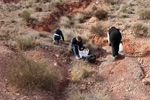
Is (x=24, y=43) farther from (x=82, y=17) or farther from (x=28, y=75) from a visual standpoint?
(x=82, y=17)

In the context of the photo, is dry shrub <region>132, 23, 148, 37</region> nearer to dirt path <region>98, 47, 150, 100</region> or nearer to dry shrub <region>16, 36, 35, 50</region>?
dirt path <region>98, 47, 150, 100</region>

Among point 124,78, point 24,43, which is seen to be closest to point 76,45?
point 24,43

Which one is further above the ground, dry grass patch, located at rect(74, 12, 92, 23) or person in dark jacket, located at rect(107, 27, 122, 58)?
dry grass patch, located at rect(74, 12, 92, 23)

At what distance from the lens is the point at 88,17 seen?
12.9 meters

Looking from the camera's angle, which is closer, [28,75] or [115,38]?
[28,75]

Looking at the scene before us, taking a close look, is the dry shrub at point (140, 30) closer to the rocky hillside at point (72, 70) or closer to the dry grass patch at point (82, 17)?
the rocky hillside at point (72, 70)

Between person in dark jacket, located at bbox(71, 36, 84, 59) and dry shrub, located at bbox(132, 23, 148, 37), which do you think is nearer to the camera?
person in dark jacket, located at bbox(71, 36, 84, 59)

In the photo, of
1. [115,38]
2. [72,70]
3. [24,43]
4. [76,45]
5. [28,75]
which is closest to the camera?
[28,75]

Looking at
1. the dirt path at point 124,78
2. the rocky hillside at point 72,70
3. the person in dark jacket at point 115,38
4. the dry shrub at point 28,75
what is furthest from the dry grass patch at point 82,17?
the dry shrub at point 28,75

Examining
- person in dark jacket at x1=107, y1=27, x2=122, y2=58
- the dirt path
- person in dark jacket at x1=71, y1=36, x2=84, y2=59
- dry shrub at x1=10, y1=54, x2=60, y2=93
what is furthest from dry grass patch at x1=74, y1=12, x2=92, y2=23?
dry shrub at x1=10, y1=54, x2=60, y2=93

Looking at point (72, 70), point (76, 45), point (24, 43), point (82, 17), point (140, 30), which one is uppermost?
point (82, 17)

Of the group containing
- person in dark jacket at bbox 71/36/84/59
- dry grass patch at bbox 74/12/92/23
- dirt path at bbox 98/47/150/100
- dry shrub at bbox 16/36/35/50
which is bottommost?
dirt path at bbox 98/47/150/100

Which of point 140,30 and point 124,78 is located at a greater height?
point 140,30

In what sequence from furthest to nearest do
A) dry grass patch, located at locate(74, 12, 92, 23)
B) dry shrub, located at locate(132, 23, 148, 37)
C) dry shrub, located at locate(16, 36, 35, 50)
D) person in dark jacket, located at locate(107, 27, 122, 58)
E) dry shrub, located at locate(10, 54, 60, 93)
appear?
dry grass patch, located at locate(74, 12, 92, 23) < dry shrub, located at locate(132, 23, 148, 37) < dry shrub, located at locate(16, 36, 35, 50) < person in dark jacket, located at locate(107, 27, 122, 58) < dry shrub, located at locate(10, 54, 60, 93)
